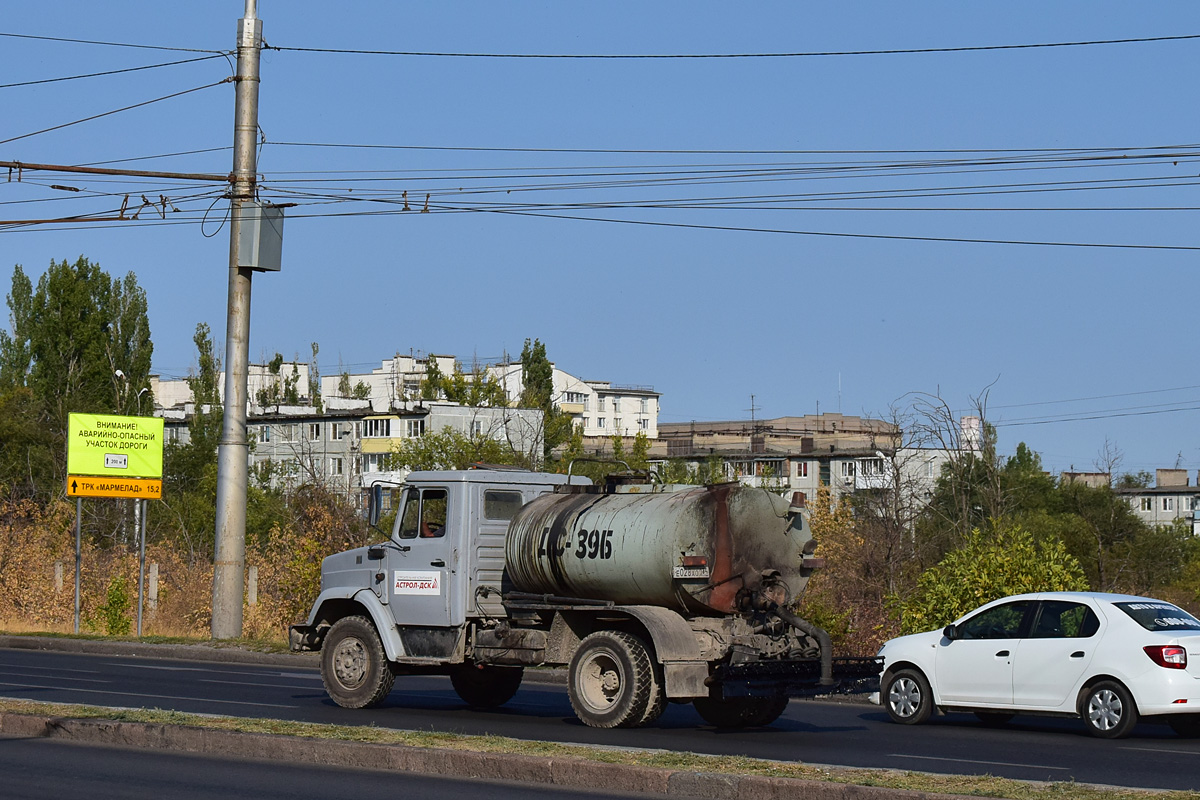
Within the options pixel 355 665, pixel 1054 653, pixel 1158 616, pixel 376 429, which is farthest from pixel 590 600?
pixel 376 429

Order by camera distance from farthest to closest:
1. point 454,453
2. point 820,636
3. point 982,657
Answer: point 454,453 → point 982,657 → point 820,636


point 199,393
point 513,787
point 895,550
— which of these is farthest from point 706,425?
point 513,787

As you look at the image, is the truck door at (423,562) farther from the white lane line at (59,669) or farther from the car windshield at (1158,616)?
the white lane line at (59,669)

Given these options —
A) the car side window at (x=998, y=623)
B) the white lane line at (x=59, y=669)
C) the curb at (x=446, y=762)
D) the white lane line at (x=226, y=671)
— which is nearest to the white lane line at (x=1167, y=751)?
the car side window at (x=998, y=623)

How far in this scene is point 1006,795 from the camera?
898 centimetres

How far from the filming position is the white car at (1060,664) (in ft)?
45.2

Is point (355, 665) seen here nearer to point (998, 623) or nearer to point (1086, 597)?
point (998, 623)

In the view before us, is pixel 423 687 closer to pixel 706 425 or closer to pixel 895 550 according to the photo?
pixel 895 550

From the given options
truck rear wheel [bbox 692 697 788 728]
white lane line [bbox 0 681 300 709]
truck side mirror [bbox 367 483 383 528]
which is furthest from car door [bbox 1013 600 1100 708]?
white lane line [bbox 0 681 300 709]

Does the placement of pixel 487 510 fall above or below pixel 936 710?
above

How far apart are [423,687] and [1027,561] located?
333 inches

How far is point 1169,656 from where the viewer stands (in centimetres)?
1375

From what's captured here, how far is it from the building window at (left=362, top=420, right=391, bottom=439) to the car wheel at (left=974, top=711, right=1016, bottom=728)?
88.2 meters

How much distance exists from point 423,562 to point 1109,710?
721cm
